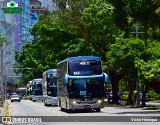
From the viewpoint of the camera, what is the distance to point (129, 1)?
107ft

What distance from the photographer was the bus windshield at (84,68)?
3456cm

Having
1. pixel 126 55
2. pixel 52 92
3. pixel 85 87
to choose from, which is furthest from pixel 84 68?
pixel 52 92

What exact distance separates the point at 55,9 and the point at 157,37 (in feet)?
59.5

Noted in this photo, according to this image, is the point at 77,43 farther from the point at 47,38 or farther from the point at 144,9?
the point at 144,9

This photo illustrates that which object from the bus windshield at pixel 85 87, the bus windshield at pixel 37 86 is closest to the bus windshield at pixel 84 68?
the bus windshield at pixel 85 87

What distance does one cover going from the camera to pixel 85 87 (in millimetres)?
34906

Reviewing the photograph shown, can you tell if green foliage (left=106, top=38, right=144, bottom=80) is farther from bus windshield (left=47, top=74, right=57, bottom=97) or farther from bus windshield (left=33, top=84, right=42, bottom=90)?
bus windshield (left=33, top=84, right=42, bottom=90)

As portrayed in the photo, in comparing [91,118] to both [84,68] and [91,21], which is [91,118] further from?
[91,21]

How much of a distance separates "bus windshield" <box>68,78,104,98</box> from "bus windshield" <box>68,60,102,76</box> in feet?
1.62

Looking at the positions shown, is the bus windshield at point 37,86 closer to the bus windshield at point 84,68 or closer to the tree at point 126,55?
the tree at point 126,55

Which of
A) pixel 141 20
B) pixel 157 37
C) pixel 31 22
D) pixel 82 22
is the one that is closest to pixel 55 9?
pixel 82 22

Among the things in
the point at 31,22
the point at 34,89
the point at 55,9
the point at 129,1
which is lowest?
the point at 34,89

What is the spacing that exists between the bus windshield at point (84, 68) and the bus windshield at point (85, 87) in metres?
0.49

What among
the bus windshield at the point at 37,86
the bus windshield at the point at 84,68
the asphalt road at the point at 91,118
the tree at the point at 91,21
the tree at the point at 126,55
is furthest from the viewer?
the bus windshield at the point at 37,86
